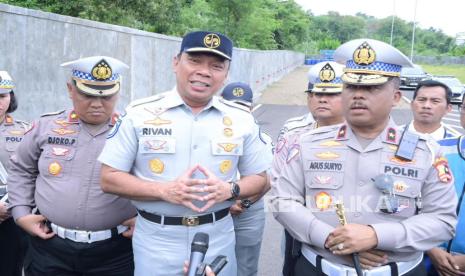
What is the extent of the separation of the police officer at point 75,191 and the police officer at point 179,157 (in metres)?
0.42

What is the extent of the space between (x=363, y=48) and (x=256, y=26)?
27.6 metres

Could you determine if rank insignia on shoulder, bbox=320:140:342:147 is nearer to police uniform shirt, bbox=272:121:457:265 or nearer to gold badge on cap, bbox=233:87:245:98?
police uniform shirt, bbox=272:121:457:265

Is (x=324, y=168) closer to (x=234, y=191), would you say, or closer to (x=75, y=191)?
(x=234, y=191)

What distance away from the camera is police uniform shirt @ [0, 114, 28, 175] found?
353 centimetres

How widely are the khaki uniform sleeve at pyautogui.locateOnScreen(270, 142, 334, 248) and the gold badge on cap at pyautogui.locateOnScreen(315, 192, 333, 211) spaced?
0.21 feet

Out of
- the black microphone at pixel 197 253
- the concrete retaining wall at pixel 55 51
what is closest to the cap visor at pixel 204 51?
the black microphone at pixel 197 253

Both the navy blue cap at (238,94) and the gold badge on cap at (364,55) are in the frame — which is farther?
the navy blue cap at (238,94)

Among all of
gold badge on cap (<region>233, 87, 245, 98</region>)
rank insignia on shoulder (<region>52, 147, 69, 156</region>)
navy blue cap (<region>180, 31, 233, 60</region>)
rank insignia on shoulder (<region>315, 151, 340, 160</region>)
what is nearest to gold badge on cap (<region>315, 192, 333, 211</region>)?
rank insignia on shoulder (<region>315, 151, 340, 160</region>)

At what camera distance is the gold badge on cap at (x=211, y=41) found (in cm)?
243

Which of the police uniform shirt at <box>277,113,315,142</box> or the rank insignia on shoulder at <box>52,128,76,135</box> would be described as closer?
the rank insignia on shoulder at <box>52,128,76,135</box>

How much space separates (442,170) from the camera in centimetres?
230

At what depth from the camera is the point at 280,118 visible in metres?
16.5

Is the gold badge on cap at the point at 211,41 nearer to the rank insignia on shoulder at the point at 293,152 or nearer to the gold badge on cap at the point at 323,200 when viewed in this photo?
the rank insignia on shoulder at the point at 293,152

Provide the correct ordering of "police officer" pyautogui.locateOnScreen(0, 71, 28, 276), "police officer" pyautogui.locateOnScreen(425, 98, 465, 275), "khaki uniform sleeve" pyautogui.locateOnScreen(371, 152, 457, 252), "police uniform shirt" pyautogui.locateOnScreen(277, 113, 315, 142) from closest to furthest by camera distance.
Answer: "khaki uniform sleeve" pyautogui.locateOnScreen(371, 152, 457, 252)
"police officer" pyautogui.locateOnScreen(425, 98, 465, 275)
"police officer" pyautogui.locateOnScreen(0, 71, 28, 276)
"police uniform shirt" pyautogui.locateOnScreen(277, 113, 315, 142)
